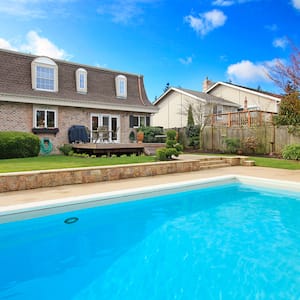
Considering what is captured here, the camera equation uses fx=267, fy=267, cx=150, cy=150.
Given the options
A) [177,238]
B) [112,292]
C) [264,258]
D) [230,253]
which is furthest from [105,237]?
[264,258]

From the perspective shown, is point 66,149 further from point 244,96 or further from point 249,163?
point 244,96

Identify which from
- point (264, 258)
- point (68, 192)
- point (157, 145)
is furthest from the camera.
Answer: point (157, 145)

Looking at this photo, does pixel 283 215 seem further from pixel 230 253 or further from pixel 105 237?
pixel 105 237

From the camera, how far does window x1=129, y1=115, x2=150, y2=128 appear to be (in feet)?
62.6

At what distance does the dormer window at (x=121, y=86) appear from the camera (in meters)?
19.0

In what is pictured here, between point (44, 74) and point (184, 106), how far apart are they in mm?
15151

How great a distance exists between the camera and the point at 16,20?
14.8 meters

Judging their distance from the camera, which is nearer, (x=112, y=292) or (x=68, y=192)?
(x=112, y=292)

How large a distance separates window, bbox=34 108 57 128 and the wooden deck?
2.06 metres

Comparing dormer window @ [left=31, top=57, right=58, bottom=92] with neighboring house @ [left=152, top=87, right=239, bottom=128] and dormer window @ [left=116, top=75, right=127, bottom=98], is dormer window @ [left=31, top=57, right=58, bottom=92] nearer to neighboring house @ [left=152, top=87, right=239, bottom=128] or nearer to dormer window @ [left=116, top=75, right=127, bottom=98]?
dormer window @ [left=116, top=75, right=127, bottom=98]

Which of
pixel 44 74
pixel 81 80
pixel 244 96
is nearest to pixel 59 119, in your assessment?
pixel 44 74

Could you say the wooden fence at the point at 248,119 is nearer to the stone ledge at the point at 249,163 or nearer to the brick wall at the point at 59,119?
the stone ledge at the point at 249,163

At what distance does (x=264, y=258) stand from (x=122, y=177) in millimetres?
5630

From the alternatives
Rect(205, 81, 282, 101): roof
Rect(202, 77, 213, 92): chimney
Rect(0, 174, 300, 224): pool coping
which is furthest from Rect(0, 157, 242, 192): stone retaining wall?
Rect(202, 77, 213, 92): chimney
